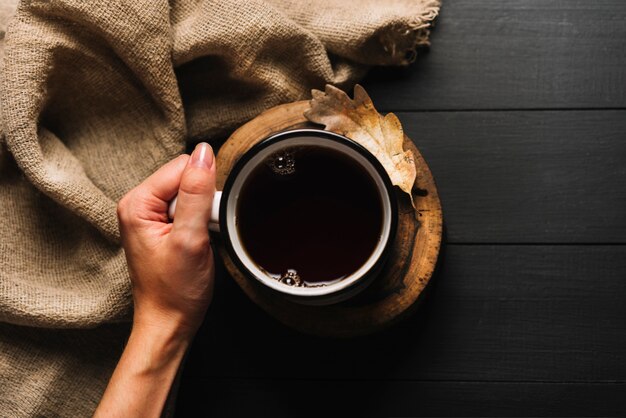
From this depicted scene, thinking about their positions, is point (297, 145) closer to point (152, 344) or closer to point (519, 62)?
point (152, 344)

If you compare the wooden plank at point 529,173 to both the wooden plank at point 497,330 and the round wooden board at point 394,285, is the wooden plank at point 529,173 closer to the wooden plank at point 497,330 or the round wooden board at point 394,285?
the wooden plank at point 497,330

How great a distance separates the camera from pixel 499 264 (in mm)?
766

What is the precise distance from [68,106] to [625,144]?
2.23 ft

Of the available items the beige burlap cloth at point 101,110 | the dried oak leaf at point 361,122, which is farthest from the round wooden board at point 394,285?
the beige burlap cloth at point 101,110

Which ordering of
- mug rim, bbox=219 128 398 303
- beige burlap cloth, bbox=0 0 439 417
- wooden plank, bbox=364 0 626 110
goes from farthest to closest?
wooden plank, bbox=364 0 626 110 < beige burlap cloth, bbox=0 0 439 417 < mug rim, bbox=219 128 398 303

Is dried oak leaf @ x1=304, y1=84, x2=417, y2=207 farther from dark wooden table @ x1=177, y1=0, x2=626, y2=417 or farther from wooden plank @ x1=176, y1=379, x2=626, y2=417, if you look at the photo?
wooden plank @ x1=176, y1=379, x2=626, y2=417

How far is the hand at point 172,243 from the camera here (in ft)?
1.85

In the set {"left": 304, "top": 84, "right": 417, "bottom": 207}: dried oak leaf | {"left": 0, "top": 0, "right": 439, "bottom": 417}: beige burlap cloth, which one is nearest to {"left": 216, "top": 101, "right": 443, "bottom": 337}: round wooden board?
{"left": 304, "top": 84, "right": 417, "bottom": 207}: dried oak leaf

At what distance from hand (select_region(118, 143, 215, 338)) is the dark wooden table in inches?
5.7

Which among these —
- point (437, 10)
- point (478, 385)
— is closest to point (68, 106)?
point (437, 10)

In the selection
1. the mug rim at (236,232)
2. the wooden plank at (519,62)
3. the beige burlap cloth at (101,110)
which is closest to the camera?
the mug rim at (236,232)

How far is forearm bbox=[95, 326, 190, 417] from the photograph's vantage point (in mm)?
626

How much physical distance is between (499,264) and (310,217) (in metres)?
0.29

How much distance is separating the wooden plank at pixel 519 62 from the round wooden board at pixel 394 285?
0.17m
